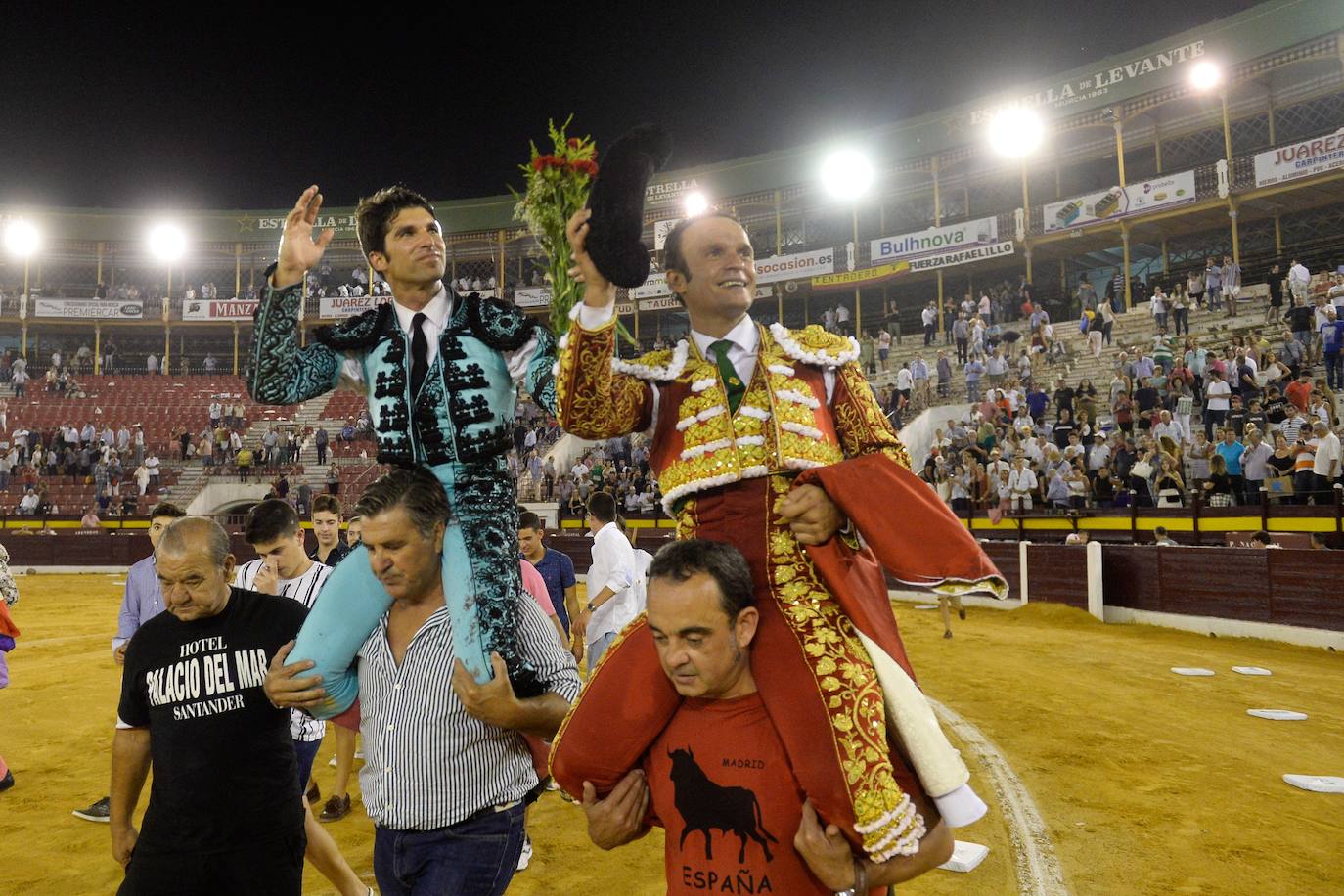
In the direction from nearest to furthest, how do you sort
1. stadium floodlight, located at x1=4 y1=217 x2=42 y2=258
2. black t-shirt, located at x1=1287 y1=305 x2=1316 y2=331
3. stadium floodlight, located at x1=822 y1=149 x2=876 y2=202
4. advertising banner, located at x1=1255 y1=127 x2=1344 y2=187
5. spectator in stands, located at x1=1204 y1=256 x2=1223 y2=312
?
1. black t-shirt, located at x1=1287 y1=305 x2=1316 y2=331
2. spectator in stands, located at x1=1204 y1=256 x2=1223 y2=312
3. advertising banner, located at x1=1255 y1=127 x2=1344 y2=187
4. stadium floodlight, located at x1=822 y1=149 x2=876 y2=202
5. stadium floodlight, located at x1=4 y1=217 x2=42 y2=258

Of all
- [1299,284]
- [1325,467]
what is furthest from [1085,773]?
[1299,284]

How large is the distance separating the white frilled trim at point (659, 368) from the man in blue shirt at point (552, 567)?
4004 mm

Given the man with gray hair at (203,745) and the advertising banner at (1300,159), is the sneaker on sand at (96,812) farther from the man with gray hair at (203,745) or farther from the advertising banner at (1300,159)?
the advertising banner at (1300,159)

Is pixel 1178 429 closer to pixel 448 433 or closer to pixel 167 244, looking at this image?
pixel 448 433

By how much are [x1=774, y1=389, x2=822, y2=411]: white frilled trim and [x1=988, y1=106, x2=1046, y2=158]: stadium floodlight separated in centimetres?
2405

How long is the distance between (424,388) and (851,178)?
26.1 metres

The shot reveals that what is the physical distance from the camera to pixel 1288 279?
16.0m

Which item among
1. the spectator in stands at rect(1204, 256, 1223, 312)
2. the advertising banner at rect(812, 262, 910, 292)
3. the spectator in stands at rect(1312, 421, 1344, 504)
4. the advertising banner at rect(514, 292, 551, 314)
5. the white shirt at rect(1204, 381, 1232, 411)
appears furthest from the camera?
the advertising banner at rect(514, 292, 551, 314)

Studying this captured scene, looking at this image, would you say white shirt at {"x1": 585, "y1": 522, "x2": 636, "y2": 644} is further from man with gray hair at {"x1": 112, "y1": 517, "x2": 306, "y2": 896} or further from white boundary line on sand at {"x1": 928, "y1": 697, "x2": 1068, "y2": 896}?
man with gray hair at {"x1": 112, "y1": 517, "x2": 306, "y2": 896}

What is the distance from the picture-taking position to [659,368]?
2115 millimetres

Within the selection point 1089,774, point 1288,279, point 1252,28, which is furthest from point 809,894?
point 1252,28

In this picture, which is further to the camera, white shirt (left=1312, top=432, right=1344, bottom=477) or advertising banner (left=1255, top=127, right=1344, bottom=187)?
advertising banner (left=1255, top=127, right=1344, bottom=187)

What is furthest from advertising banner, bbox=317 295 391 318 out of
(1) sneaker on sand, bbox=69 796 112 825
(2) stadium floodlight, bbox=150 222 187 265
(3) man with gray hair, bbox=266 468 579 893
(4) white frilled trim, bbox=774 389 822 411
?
(4) white frilled trim, bbox=774 389 822 411

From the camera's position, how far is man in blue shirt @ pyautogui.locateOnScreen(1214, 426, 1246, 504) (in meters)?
11.2
